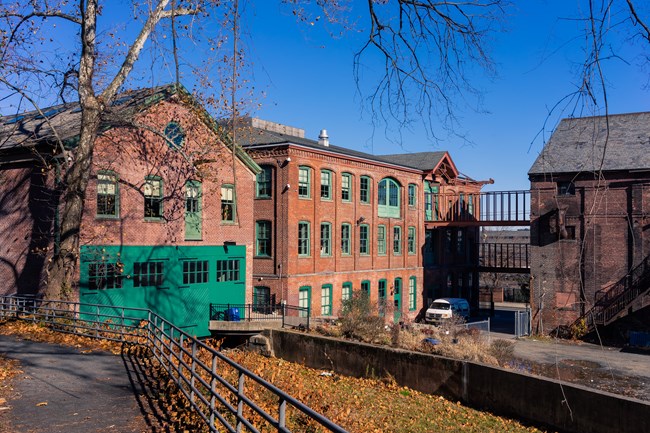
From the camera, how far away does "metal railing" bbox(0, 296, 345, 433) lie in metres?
6.06

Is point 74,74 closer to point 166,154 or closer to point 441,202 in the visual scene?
point 166,154

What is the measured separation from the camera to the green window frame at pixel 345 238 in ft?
118

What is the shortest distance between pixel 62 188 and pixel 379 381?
43.6 ft

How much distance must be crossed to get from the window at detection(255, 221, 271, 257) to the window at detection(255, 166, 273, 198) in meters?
1.59

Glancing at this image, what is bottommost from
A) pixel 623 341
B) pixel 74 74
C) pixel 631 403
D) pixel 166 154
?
pixel 623 341

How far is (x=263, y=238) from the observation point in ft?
107

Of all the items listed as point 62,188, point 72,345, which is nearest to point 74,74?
point 62,188

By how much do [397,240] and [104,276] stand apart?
23.6 meters

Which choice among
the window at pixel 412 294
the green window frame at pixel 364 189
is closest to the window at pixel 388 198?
the green window frame at pixel 364 189

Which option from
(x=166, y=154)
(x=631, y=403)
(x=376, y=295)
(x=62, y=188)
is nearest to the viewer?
(x=631, y=403)

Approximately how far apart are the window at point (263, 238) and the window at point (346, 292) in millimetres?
5976

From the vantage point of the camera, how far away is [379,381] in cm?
1833

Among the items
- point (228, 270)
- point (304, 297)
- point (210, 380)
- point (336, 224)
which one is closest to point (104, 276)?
point (228, 270)

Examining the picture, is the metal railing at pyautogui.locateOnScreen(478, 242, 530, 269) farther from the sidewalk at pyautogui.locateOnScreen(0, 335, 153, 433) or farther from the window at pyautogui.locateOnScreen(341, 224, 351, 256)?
the sidewalk at pyautogui.locateOnScreen(0, 335, 153, 433)
